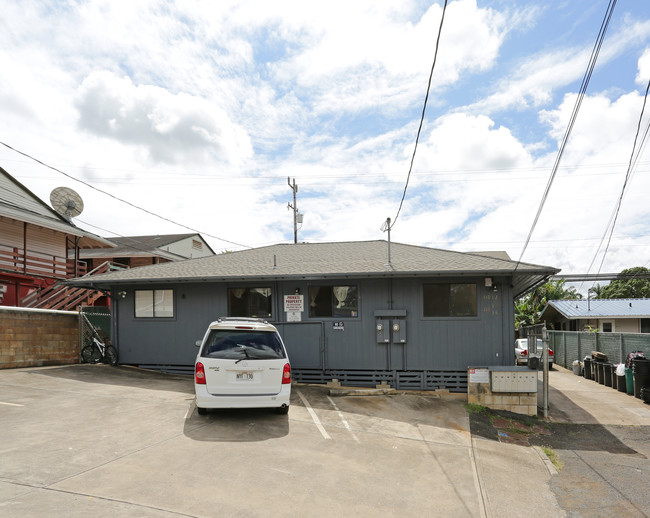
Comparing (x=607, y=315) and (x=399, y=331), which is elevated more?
(x=399, y=331)

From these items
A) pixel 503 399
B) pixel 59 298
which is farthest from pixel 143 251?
pixel 503 399

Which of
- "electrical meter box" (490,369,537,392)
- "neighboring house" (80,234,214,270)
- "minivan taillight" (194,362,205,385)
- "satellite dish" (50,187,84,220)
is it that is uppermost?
"satellite dish" (50,187,84,220)

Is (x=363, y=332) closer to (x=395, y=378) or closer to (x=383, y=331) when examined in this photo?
(x=383, y=331)

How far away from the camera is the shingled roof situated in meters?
11.2

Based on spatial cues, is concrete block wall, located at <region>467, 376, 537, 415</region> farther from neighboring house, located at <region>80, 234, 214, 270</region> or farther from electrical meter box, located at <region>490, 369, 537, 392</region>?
neighboring house, located at <region>80, 234, 214, 270</region>

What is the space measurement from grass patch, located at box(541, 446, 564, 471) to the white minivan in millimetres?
4404

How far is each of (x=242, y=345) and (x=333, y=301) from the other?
15.6 feet

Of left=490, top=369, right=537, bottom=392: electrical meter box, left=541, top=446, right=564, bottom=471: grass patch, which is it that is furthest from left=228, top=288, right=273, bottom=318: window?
left=541, top=446, right=564, bottom=471: grass patch

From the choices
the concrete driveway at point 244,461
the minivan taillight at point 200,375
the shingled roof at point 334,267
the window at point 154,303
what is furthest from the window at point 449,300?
the window at point 154,303

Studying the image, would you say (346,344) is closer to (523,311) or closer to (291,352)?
(291,352)

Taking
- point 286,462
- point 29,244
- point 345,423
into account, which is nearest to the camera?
point 286,462

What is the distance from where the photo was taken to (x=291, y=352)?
481 inches

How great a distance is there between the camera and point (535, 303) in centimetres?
3569

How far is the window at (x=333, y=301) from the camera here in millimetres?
12102
